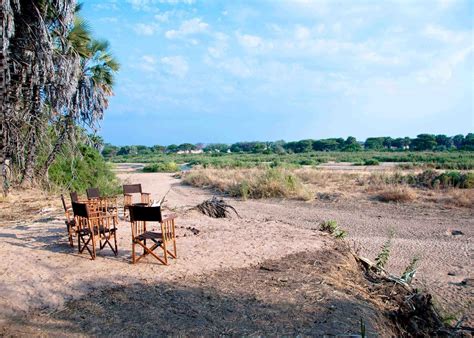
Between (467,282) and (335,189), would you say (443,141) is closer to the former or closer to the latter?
(335,189)

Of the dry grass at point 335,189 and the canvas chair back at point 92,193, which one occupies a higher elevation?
the canvas chair back at point 92,193

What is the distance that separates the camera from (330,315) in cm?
425

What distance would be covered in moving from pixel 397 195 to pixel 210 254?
1183 centimetres

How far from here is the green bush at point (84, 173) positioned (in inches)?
594

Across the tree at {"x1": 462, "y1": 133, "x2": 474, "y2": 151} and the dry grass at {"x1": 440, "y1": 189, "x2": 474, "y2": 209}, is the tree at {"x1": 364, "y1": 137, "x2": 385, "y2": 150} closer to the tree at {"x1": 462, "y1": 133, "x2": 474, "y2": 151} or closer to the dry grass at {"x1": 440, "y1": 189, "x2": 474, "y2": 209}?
the tree at {"x1": 462, "y1": 133, "x2": 474, "y2": 151}

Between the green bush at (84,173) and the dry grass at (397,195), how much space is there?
11.7 meters

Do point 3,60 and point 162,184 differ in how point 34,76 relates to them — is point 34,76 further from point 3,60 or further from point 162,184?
point 162,184

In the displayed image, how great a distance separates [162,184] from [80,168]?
8785mm

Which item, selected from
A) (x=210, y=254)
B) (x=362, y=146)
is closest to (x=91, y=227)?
(x=210, y=254)

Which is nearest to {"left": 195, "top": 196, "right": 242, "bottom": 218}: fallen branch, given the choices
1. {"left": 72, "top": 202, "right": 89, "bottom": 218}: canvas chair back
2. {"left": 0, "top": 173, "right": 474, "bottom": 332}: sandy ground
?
{"left": 0, "top": 173, "right": 474, "bottom": 332}: sandy ground

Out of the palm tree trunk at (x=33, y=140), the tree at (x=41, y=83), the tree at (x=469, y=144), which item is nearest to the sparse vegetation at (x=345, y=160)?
the tree at (x=469, y=144)

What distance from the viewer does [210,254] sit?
6641mm

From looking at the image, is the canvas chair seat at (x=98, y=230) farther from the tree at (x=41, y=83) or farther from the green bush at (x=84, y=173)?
the green bush at (x=84, y=173)

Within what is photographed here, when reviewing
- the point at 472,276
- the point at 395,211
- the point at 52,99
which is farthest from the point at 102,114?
the point at 472,276
